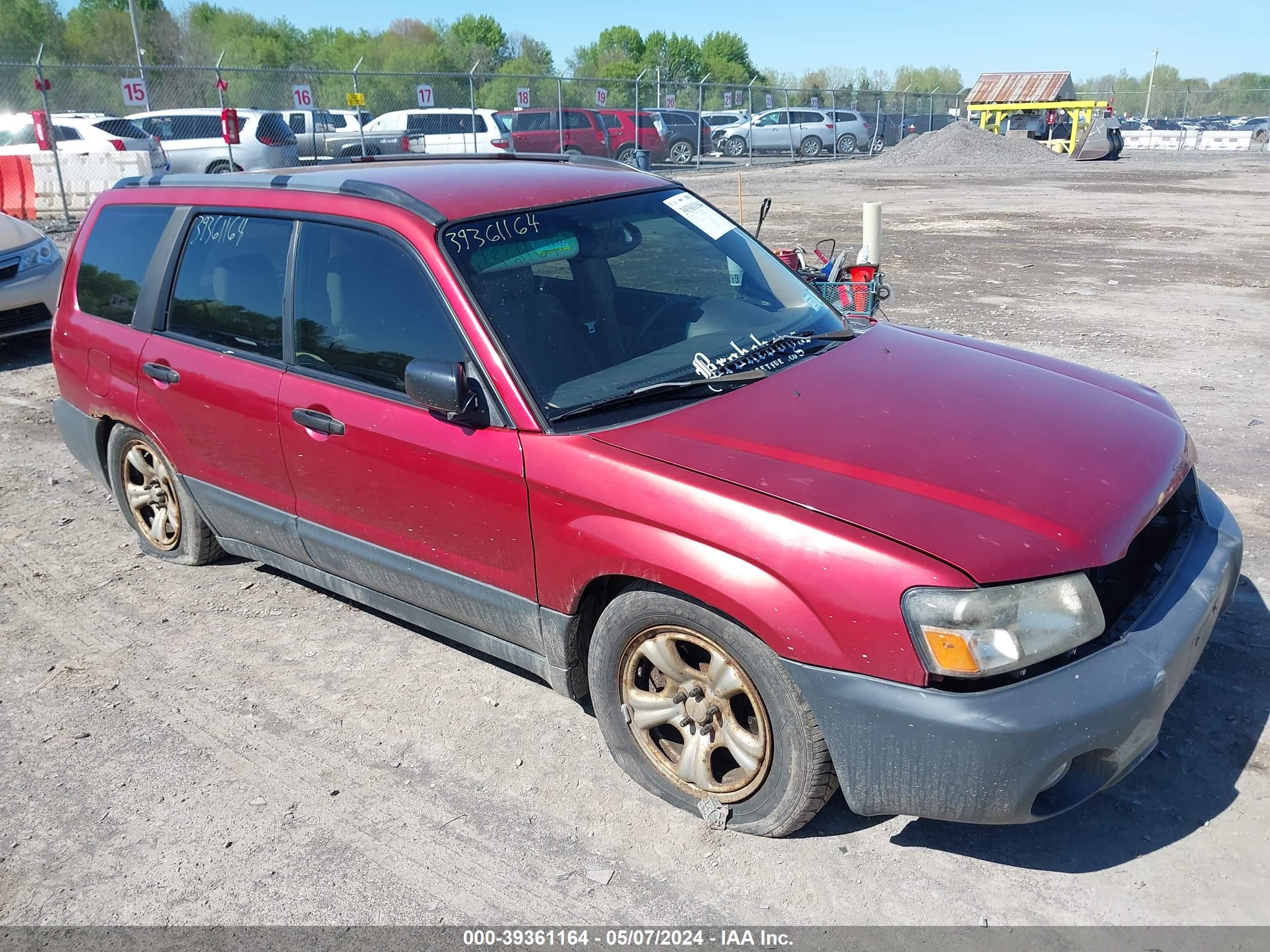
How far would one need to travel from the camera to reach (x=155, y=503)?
4.95 meters

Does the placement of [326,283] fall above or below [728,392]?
above

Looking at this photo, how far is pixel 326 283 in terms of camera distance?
372cm

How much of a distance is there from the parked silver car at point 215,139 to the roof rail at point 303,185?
705 inches

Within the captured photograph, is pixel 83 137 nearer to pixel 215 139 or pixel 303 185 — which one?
pixel 215 139

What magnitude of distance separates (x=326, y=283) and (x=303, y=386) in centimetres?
38

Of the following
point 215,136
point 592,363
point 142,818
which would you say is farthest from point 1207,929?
point 215,136

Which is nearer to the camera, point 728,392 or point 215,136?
point 728,392

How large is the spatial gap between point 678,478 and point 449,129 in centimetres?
2574

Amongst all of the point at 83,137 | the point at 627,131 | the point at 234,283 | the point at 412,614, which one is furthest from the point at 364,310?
the point at 627,131

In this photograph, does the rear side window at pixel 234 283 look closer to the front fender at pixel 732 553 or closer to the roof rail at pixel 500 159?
the roof rail at pixel 500 159

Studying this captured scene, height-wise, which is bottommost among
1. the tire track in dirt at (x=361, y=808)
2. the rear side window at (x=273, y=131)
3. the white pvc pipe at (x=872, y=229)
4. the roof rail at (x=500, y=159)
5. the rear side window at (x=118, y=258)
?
the tire track in dirt at (x=361, y=808)

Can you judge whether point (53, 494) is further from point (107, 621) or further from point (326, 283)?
point (326, 283)

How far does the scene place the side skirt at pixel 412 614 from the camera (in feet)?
11.2

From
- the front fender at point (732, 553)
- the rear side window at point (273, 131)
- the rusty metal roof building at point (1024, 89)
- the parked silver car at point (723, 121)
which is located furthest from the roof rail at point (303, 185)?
the rusty metal roof building at point (1024, 89)
